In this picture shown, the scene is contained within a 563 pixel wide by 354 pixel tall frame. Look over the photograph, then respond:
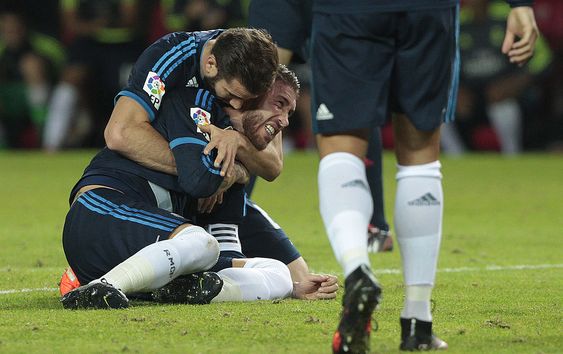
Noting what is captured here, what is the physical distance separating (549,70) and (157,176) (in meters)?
12.0

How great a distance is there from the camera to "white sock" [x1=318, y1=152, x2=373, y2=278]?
12.1 feet

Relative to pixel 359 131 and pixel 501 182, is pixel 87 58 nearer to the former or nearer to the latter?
pixel 501 182

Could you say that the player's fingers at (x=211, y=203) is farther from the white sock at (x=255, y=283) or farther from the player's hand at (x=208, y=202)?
the white sock at (x=255, y=283)

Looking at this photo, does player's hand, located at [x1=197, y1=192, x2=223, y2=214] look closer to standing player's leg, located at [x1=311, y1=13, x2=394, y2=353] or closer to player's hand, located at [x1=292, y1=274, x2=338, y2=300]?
player's hand, located at [x1=292, y1=274, x2=338, y2=300]

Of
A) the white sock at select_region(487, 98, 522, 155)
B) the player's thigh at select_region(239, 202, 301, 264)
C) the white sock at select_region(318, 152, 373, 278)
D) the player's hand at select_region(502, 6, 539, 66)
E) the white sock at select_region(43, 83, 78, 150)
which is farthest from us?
the white sock at select_region(43, 83, 78, 150)

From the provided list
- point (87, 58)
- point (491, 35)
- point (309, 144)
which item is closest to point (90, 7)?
point (87, 58)

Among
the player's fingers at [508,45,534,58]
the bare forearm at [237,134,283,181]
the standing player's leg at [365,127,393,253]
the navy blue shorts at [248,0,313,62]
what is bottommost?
the standing player's leg at [365,127,393,253]

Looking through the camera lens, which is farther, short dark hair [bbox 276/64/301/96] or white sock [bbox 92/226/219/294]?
short dark hair [bbox 276/64/301/96]

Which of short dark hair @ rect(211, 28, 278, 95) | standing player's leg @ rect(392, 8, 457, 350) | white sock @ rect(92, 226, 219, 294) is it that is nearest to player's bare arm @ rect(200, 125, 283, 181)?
short dark hair @ rect(211, 28, 278, 95)

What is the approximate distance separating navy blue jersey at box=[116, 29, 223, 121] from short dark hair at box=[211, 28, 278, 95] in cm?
22

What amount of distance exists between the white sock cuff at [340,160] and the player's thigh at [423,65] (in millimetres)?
203

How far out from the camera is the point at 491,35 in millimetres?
16078

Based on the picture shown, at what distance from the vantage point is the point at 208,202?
17.0 feet

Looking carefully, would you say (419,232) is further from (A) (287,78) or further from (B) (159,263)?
(A) (287,78)
